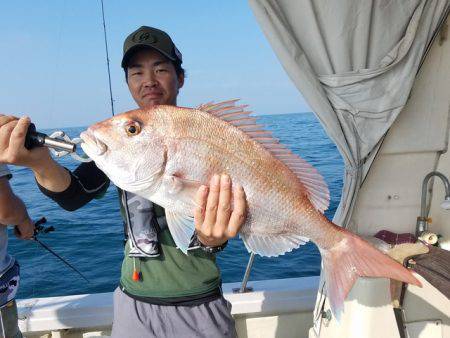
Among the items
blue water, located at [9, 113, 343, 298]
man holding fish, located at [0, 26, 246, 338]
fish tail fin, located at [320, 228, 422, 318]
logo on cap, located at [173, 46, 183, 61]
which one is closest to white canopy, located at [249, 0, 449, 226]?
logo on cap, located at [173, 46, 183, 61]

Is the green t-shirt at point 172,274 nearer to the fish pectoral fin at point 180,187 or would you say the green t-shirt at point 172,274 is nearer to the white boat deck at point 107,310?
the fish pectoral fin at point 180,187

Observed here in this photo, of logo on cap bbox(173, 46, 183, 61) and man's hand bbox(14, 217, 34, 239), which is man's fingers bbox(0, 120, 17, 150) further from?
man's hand bbox(14, 217, 34, 239)

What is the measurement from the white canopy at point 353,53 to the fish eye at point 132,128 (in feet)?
4.34

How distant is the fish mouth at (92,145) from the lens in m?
1.50

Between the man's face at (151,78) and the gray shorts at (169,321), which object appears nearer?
the gray shorts at (169,321)

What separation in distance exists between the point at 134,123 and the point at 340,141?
160cm

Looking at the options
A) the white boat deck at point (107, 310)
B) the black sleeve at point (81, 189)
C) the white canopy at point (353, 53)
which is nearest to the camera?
the black sleeve at point (81, 189)

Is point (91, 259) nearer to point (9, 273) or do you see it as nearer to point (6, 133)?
point (9, 273)

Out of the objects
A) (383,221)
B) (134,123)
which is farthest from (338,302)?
(383,221)

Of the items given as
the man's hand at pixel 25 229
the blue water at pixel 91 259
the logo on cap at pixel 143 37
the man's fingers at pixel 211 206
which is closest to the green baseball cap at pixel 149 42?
the logo on cap at pixel 143 37

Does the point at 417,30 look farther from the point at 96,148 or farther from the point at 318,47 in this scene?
the point at 96,148

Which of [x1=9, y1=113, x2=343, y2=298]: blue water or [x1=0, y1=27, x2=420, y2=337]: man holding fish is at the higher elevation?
[x1=0, y1=27, x2=420, y2=337]: man holding fish

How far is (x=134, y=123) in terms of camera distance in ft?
5.02

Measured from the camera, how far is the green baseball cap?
2029mm
